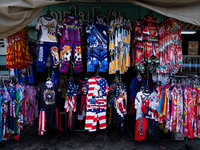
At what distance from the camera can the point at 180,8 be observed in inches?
81.9

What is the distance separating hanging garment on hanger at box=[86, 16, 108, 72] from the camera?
3.18 m

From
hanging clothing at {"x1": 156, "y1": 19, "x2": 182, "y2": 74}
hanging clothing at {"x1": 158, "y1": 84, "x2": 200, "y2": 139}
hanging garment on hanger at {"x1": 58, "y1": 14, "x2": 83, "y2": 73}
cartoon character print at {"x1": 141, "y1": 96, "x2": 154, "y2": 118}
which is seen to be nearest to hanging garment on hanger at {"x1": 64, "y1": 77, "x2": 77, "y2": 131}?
hanging garment on hanger at {"x1": 58, "y1": 14, "x2": 83, "y2": 73}

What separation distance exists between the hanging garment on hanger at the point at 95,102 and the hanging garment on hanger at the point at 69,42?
1.73ft

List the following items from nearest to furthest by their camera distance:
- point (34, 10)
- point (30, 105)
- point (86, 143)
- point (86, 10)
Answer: point (34, 10)
point (86, 143)
point (30, 105)
point (86, 10)

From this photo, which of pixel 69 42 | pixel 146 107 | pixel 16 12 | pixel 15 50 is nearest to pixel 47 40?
pixel 69 42

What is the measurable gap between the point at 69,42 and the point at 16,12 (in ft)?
4.46

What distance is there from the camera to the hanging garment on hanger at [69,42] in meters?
3.17

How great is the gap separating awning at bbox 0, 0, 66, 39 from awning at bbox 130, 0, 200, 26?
1.49 m

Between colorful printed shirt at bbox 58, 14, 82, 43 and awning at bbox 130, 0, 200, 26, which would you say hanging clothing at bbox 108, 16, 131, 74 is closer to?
colorful printed shirt at bbox 58, 14, 82, 43

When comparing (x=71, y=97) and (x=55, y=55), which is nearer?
(x=55, y=55)

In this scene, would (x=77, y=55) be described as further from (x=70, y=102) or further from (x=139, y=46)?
(x=139, y=46)

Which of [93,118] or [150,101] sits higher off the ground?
[150,101]

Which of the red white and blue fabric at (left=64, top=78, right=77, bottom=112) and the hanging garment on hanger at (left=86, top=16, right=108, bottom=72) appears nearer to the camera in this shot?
the hanging garment on hanger at (left=86, top=16, right=108, bottom=72)

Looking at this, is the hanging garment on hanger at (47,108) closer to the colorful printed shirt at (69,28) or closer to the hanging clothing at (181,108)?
the colorful printed shirt at (69,28)
